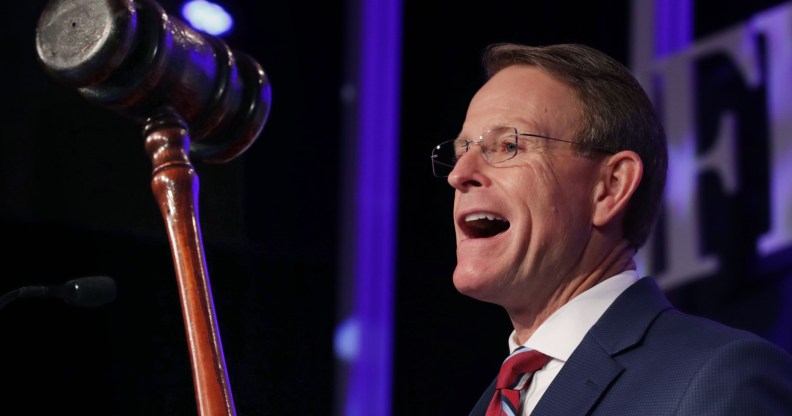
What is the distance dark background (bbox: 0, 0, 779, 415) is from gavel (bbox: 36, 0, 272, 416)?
88 cm

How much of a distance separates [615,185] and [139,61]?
0.87 m

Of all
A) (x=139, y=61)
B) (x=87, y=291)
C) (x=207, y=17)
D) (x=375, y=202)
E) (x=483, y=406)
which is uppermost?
(x=207, y=17)

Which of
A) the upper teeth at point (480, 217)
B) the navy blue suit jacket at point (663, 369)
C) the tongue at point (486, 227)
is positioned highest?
the upper teeth at point (480, 217)

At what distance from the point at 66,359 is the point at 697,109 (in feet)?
7.47

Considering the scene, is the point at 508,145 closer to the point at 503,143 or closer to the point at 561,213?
the point at 503,143

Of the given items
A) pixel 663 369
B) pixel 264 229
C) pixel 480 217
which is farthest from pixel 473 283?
pixel 264 229

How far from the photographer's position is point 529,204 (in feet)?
5.29

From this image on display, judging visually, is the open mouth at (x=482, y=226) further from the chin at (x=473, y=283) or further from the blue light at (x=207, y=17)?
the blue light at (x=207, y=17)

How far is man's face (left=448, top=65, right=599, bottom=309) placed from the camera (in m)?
1.61

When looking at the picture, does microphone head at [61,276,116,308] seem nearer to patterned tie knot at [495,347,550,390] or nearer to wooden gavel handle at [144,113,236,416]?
wooden gavel handle at [144,113,236,416]

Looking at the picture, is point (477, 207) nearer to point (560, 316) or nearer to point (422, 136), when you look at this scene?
point (560, 316)

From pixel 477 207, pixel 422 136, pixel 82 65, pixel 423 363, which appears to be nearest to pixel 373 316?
pixel 423 363

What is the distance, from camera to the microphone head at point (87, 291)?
4.75 ft

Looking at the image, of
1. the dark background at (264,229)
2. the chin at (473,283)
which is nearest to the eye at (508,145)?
the chin at (473,283)
